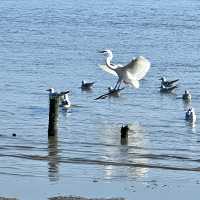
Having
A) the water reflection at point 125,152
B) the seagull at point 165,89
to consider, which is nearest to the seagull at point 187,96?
the seagull at point 165,89

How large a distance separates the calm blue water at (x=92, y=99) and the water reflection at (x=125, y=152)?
24 mm

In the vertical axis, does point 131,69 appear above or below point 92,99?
above

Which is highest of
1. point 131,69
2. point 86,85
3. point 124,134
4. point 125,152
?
point 131,69

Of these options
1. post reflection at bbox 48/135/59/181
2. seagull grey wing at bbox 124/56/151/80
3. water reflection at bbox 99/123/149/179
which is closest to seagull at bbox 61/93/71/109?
water reflection at bbox 99/123/149/179

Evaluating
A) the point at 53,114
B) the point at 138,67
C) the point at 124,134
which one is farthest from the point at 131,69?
the point at 53,114

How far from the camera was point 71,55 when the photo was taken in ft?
136

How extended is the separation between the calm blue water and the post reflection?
2cm

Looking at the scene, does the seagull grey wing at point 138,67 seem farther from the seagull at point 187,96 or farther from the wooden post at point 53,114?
the seagull at point 187,96

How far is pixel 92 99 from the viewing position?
30.8m

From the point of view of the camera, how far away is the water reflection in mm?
16519

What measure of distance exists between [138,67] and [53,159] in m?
5.33

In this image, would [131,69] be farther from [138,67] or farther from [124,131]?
[124,131]

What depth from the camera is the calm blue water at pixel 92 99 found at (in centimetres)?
1744

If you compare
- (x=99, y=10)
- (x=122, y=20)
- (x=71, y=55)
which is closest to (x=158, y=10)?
(x=99, y=10)
